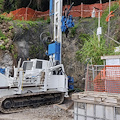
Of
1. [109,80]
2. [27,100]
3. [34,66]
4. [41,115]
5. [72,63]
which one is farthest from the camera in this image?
[72,63]

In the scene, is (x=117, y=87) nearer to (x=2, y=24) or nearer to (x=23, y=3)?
(x=2, y=24)

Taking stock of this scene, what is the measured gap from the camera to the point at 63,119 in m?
6.75

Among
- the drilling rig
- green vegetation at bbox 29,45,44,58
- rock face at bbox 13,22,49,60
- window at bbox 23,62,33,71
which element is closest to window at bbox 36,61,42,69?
the drilling rig

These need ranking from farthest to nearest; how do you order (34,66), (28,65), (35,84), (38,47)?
(38,47) → (28,65) → (34,66) → (35,84)

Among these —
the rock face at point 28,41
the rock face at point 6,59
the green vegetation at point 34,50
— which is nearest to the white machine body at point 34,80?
the rock face at point 6,59

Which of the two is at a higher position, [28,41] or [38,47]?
[28,41]

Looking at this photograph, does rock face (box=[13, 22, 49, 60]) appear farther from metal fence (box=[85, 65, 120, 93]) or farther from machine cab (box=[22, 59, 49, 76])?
metal fence (box=[85, 65, 120, 93])

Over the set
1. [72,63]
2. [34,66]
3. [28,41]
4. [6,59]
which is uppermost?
[28,41]

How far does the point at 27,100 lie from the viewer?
348 inches

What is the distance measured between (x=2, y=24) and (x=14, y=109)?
31.3 ft

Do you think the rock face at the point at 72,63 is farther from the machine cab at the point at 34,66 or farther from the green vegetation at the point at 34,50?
the machine cab at the point at 34,66

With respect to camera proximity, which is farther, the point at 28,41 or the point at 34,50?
the point at 34,50

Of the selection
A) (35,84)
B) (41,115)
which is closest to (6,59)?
(35,84)

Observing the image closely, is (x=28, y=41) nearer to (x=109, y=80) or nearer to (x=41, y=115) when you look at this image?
(x=41, y=115)
